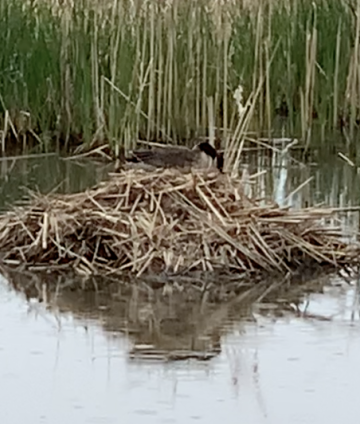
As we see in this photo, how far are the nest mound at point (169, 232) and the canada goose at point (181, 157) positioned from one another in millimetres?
911

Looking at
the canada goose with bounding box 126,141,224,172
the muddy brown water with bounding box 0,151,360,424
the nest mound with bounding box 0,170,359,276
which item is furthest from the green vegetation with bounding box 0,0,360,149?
the muddy brown water with bounding box 0,151,360,424

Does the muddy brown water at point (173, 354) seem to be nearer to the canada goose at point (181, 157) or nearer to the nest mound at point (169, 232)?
the nest mound at point (169, 232)

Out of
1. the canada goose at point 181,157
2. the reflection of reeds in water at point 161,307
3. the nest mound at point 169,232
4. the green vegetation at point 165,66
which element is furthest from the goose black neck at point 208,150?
the green vegetation at point 165,66

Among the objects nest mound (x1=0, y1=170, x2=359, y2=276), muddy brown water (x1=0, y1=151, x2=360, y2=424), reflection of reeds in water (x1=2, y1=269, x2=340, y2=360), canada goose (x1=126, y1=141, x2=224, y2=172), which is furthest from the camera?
canada goose (x1=126, y1=141, x2=224, y2=172)

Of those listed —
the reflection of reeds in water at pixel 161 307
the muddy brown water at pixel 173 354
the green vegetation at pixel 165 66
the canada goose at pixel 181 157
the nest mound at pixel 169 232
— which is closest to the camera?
the muddy brown water at pixel 173 354

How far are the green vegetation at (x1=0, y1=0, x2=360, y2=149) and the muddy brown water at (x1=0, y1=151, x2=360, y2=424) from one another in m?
3.94

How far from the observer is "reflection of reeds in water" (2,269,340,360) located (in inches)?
191

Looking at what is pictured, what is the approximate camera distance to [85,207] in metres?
6.23

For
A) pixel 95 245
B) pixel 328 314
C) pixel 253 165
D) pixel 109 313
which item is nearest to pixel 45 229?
pixel 95 245

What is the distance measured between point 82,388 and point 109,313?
3.31 feet

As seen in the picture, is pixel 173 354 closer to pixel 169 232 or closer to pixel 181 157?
pixel 169 232

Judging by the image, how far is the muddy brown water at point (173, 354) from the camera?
411cm

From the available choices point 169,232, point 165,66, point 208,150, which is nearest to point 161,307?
point 169,232

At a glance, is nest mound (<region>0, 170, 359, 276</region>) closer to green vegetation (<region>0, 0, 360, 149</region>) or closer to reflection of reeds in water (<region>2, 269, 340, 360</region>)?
reflection of reeds in water (<region>2, 269, 340, 360</region>)
